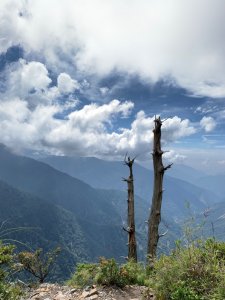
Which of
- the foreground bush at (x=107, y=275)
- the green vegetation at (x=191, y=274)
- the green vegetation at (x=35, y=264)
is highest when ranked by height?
the green vegetation at (x=191, y=274)

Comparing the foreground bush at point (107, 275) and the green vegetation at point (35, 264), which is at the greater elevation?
the foreground bush at point (107, 275)

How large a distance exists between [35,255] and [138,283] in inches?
282

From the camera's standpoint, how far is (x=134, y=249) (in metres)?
21.1

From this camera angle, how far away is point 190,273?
8133 mm

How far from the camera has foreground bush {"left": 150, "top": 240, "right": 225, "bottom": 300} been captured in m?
7.47

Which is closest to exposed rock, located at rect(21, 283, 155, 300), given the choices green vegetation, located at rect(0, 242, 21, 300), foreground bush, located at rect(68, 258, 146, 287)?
foreground bush, located at rect(68, 258, 146, 287)

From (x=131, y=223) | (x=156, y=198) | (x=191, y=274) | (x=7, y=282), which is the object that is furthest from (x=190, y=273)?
(x=131, y=223)

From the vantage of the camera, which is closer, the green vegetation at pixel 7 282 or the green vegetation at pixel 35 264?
the green vegetation at pixel 7 282

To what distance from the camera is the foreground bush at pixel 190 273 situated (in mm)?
7468

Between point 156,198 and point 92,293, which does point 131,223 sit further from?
point 92,293

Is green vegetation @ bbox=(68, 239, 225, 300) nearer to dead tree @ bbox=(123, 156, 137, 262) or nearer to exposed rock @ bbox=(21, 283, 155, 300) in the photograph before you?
exposed rock @ bbox=(21, 283, 155, 300)

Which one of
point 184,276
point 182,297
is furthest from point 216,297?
point 184,276

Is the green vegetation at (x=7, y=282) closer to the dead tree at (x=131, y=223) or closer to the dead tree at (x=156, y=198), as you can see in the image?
the dead tree at (x=156, y=198)

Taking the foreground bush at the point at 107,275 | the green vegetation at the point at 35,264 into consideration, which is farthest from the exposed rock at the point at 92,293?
the green vegetation at the point at 35,264
